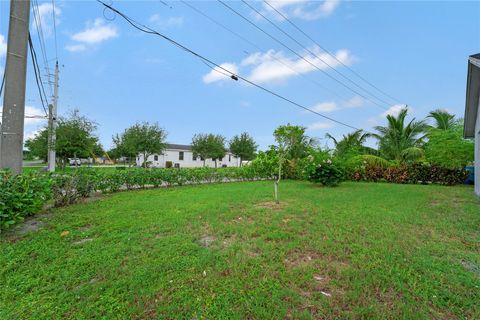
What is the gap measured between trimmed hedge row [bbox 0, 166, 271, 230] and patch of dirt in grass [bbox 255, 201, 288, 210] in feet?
15.6

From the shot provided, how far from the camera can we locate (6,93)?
4734 mm

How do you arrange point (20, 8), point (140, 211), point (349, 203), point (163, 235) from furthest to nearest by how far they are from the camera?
point (349, 203)
point (140, 211)
point (20, 8)
point (163, 235)

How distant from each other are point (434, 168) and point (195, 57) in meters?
13.1

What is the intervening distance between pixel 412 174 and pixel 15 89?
16.2 meters

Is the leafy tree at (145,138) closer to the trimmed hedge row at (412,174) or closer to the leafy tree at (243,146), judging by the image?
the leafy tree at (243,146)

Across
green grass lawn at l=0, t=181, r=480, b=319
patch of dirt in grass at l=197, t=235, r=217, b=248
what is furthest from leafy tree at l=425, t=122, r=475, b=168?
patch of dirt in grass at l=197, t=235, r=217, b=248

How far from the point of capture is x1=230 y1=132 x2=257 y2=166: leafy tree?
119ft

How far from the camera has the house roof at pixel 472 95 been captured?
6.98 m

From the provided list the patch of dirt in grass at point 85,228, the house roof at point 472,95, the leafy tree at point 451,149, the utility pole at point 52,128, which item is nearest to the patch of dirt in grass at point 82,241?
the patch of dirt in grass at point 85,228

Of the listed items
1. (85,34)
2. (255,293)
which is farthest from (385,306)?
(85,34)

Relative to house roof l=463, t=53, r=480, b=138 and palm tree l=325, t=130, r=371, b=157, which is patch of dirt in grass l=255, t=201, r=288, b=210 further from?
palm tree l=325, t=130, r=371, b=157

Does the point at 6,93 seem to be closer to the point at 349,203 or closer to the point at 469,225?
the point at 349,203

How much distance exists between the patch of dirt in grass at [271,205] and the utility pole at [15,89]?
547cm

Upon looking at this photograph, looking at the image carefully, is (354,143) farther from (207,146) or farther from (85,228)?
(207,146)
